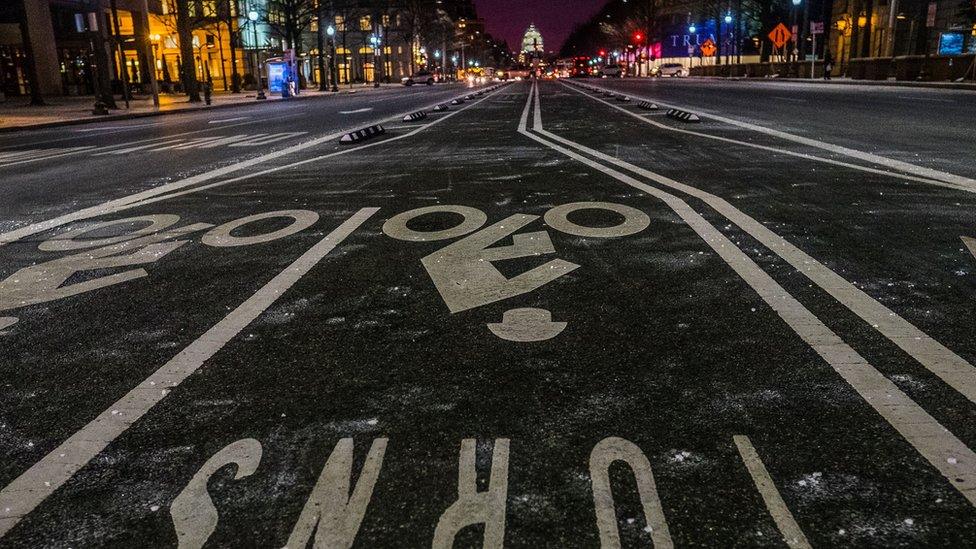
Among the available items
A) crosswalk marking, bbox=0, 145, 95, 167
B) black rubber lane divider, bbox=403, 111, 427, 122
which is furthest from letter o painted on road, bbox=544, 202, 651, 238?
black rubber lane divider, bbox=403, 111, 427, 122

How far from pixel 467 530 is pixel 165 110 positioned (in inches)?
1273

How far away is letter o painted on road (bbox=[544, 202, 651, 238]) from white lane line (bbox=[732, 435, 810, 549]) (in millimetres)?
2887

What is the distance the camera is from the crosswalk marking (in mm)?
12109

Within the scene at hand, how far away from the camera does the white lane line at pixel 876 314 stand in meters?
2.67

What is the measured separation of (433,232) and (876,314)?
2.99 m

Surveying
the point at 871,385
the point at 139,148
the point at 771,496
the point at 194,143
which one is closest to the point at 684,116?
the point at 194,143

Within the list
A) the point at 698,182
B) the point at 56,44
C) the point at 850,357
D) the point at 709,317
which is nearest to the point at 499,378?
the point at 709,317

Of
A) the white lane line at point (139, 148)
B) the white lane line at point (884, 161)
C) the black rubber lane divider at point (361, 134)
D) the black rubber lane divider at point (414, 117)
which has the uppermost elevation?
the black rubber lane divider at point (414, 117)

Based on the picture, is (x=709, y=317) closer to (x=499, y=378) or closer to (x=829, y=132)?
(x=499, y=378)

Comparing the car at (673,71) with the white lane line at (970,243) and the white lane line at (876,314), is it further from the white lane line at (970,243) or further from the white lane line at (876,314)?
the white lane line at (970,243)

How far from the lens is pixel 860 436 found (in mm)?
2250

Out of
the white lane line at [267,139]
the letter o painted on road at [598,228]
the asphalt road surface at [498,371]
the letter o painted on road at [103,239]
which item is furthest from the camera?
the white lane line at [267,139]

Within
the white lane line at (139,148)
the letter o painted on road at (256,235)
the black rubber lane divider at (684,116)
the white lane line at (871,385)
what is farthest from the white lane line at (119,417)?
the black rubber lane divider at (684,116)

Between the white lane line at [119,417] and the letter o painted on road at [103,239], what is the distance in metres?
2.11
